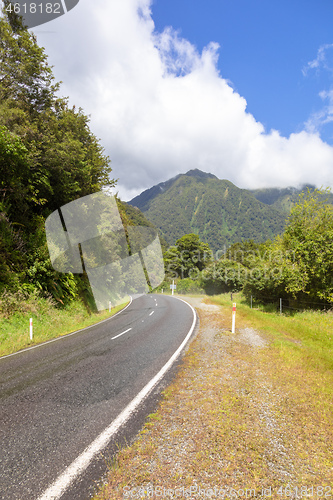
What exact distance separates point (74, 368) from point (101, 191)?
16.0 m

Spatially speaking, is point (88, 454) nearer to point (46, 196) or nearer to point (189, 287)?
point (46, 196)

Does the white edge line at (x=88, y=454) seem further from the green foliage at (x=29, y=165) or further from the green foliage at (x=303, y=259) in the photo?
the green foliage at (x=303, y=259)

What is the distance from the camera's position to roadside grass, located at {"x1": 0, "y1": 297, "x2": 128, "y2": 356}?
8034 mm

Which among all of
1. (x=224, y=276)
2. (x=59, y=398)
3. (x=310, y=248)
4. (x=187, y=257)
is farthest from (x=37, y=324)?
(x=187, y=257)

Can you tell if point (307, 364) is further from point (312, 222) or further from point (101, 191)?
point (101, 191)

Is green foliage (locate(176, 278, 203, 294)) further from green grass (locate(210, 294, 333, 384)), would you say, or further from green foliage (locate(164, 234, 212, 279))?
green grass (locate(210, 294, 333, 384))

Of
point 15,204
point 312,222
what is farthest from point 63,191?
point 312,222

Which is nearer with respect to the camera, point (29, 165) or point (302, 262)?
point (29, 165)

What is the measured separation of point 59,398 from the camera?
157 inches

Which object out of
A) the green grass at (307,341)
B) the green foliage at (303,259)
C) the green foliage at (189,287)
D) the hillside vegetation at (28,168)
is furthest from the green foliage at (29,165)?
the green foliage at (189,287)

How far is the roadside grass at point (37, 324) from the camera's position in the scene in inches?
316

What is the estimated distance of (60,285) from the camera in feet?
43.3

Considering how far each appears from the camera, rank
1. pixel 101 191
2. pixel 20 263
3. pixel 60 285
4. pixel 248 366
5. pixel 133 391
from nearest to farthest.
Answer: pixel 133 391
pixel 248 366
pixel 20 263
pixel 60 285
pixel 101 191

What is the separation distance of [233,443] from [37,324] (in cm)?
991
